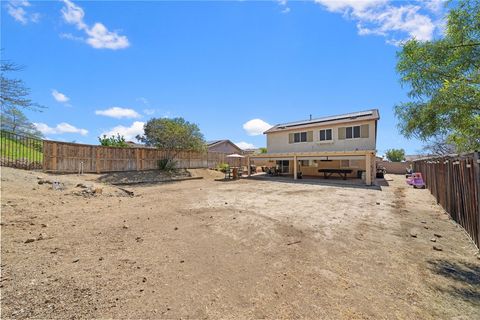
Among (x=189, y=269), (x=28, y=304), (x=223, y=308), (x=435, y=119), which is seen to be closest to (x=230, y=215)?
(x=189, y=269)

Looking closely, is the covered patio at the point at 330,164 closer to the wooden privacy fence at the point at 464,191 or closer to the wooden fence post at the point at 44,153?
the wooden privacy fence at the point at 464,191

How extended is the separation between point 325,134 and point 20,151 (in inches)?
824

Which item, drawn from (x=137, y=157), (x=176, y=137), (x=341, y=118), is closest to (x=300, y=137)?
(x=341, y=118)

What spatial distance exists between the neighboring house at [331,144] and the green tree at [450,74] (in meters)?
11.6

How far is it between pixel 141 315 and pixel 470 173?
6.73 meters

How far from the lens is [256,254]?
3.97 m

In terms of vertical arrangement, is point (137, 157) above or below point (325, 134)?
below

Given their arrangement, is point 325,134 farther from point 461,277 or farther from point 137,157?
point 461,277

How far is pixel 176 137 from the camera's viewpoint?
763 inches

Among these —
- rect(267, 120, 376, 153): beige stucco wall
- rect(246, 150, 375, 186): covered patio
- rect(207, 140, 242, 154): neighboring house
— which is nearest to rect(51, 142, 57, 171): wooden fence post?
rect(246, 150, 375, 186): covered patio

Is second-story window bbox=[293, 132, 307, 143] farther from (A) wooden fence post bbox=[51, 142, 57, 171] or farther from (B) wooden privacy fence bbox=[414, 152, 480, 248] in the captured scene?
(A) wooden fence post bbox=[51, 142, 57, 171]

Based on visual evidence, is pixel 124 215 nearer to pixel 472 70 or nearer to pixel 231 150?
pixel 472 70

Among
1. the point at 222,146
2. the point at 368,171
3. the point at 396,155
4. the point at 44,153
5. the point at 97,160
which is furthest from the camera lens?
the point at 396,155

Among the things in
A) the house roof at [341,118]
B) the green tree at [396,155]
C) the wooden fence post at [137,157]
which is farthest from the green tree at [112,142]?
the green tree at [396,155]
